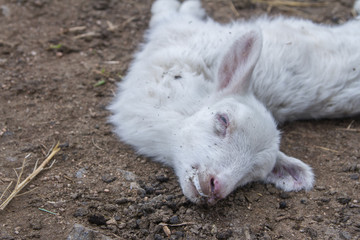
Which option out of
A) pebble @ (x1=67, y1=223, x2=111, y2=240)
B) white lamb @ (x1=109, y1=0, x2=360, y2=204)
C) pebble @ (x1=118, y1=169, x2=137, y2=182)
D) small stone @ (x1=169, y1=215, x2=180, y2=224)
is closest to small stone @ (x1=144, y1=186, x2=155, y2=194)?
pebble @ (x1=118, y1=169, x2=137, y2=182)

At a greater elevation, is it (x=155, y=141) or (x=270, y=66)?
(x=270, y=66)

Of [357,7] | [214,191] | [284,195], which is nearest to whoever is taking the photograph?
[214,191]

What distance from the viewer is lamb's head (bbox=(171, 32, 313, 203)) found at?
352cm

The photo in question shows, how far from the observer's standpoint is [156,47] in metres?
5.16

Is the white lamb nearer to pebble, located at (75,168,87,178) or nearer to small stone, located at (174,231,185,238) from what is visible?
small stone, located at (174,231,185,238)

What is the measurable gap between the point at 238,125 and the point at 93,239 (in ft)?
4.79

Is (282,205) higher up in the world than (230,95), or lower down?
lower down

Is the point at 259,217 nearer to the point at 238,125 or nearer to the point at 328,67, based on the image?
the point at 238,125

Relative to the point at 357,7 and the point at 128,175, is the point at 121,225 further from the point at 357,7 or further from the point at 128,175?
the point at 357,7

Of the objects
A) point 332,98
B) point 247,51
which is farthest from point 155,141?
point 332,98

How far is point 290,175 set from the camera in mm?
4070

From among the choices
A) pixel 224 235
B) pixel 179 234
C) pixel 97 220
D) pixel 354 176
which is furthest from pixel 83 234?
pixel 354 176

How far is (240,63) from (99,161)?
1.57 meters

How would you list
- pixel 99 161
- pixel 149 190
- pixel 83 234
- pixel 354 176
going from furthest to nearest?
pixel 354 176
pixel 99 161
pixel 149 190
pixel 83 234
